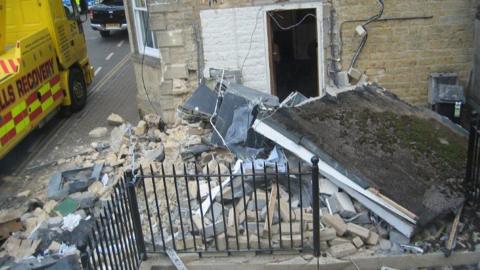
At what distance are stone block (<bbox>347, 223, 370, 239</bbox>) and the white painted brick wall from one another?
13.4 ft

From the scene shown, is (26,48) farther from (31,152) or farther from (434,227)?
(434,227)

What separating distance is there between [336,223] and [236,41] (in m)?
4.27

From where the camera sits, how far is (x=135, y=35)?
10.0 meters

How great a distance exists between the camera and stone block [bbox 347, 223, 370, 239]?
5.37m

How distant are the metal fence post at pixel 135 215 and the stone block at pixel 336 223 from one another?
1973mm

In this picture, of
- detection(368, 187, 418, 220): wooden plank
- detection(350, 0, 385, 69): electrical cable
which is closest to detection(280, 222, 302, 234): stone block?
detection(368, 187, 418, 220): wooden plank

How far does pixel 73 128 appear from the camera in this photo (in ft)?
34.8

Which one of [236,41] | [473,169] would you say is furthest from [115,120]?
[473,169]

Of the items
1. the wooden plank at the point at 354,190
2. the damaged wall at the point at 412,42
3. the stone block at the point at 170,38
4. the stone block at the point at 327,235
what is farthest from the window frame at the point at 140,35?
the stone block at the point at 327,235

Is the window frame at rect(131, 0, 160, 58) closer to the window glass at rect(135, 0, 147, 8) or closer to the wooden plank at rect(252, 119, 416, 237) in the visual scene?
the window glass at rect(135, 0, 147, 8)

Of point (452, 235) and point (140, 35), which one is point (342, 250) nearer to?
point (452, 235)

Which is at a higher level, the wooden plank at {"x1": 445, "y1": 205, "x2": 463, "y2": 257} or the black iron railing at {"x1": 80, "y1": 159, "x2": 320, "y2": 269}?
the black iron railing at {"x1": 80, "y1": 159, "x2": 320, "y2": 269}

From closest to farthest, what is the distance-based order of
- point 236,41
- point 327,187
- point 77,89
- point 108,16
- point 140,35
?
point 327,187 → point 236,41 → point 140,35 → point 77,89 → point 108,16

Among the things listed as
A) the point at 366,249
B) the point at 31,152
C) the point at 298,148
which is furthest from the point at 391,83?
the point at 31,152
